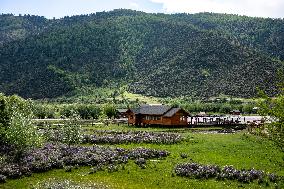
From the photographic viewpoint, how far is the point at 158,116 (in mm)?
95875

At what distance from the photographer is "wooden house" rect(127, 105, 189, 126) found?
94000mm

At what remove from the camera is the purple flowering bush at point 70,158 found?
47.8 meters

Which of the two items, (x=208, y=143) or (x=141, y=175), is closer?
(x=141, y=175)

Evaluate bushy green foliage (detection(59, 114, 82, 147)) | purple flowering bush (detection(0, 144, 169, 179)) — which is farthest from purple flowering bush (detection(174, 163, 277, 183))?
bushy green foliage (detection(59, 114, 82, 147))

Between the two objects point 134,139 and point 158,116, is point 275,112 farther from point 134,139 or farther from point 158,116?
point 158,116

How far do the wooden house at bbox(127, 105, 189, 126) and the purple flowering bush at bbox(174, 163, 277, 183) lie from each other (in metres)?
46.3

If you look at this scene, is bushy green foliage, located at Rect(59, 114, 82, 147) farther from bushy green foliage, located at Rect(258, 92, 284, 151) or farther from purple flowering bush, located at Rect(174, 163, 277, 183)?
bushy green foliage, located at Rect(258, 92, 284, 151)

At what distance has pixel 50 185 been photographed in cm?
4131

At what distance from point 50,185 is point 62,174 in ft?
20.5

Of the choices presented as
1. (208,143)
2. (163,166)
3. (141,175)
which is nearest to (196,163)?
(163,166)

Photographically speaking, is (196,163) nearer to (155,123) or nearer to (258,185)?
(258,185)

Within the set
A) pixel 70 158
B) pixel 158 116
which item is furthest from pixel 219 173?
pixel 158 116

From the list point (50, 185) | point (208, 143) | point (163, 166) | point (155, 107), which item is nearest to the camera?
point (50, 185)

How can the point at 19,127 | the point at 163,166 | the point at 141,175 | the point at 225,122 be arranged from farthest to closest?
1. the point at 225,122
2. the point at 19,127
3. the point at 163,166
4. the point at 141,175
